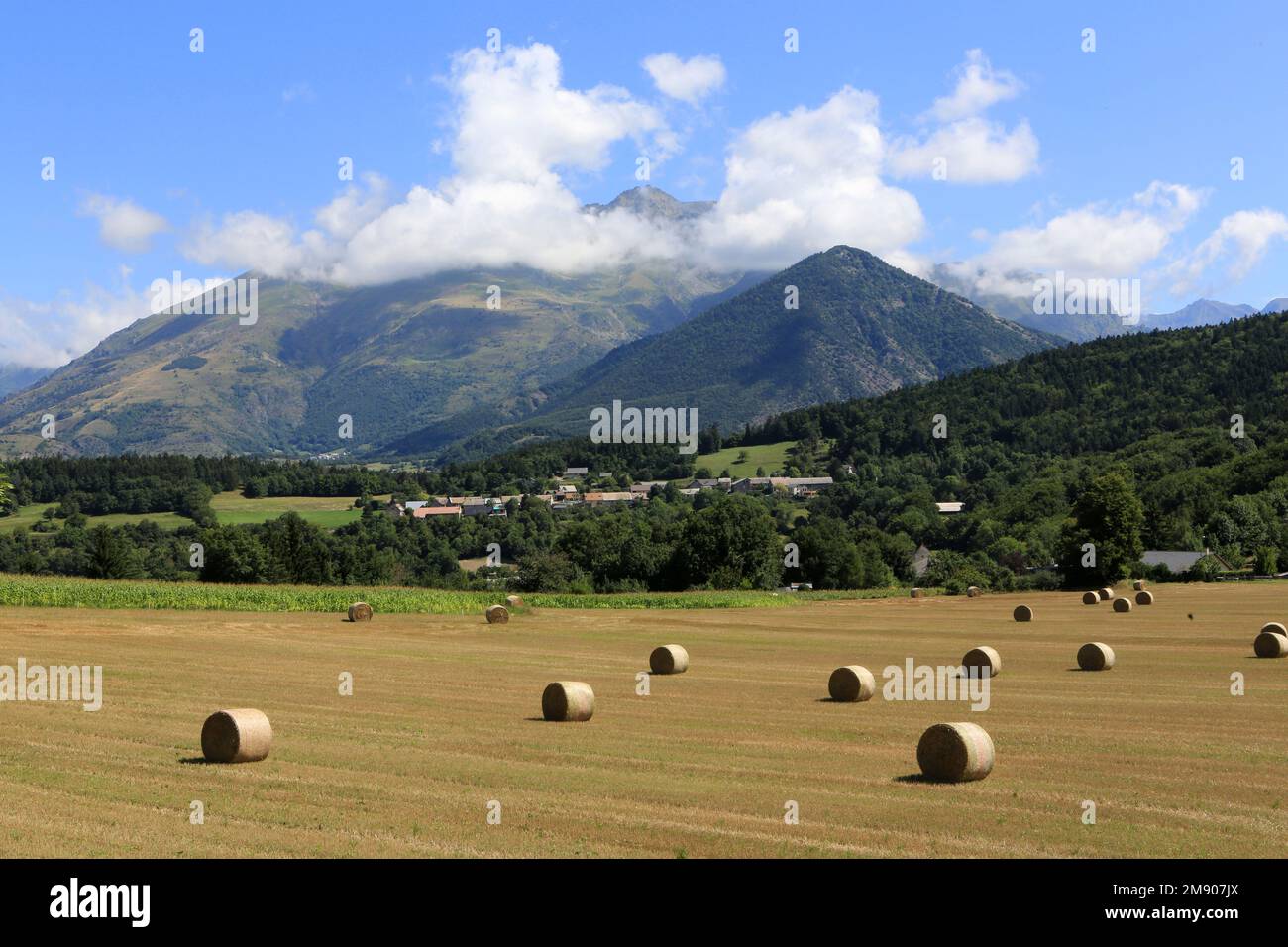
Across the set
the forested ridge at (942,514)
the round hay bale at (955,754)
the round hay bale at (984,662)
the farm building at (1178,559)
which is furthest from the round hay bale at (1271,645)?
the farm building at (1178,559)

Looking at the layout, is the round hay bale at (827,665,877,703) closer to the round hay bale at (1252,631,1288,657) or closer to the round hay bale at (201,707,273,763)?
the round hay bale at (201,707,273,763)

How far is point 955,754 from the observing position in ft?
60.8

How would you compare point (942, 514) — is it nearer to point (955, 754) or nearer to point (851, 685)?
point (851, 685)

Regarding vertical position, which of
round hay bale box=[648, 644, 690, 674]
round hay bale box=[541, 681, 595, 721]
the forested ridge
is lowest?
round hay bale box=[648, 644, 690, 674]

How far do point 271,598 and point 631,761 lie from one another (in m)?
49.5

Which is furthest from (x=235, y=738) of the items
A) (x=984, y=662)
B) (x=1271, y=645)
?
(x=1271, y=645)

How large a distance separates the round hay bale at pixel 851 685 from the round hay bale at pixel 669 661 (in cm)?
896

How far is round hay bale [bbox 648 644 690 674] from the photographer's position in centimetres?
3772

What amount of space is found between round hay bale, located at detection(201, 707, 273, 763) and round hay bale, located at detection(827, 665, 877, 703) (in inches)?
559

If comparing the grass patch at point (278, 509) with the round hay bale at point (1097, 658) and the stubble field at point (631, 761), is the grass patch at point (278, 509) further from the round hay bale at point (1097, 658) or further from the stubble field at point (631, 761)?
the round hay bale at point (1097, 658)

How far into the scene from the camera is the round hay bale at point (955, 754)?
60.7 feet

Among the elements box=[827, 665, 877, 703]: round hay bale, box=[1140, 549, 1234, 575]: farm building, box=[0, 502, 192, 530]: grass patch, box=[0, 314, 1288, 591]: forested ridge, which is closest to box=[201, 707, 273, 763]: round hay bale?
box=[827, 665, 877, 703]: round hay bale

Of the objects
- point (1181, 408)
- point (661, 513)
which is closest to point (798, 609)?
point (661, 513)
